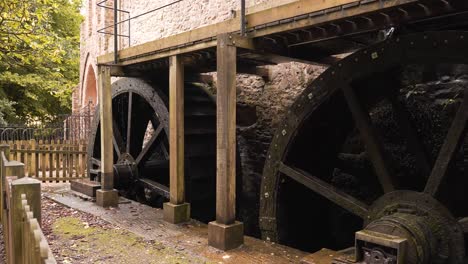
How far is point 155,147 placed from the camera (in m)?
7.27

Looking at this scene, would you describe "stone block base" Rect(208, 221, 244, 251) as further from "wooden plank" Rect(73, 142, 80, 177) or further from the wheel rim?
"wooden plank" Rect(73, 142, 80, 177)

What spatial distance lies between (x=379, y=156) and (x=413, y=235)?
97cm

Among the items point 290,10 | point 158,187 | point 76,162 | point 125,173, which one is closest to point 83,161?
point 76,162

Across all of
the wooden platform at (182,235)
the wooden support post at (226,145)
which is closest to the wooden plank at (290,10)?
the wooden support post at (226,145)

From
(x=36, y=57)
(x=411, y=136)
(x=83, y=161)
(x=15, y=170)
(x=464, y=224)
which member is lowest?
(x=464, y=224)

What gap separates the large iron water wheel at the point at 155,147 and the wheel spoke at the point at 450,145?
3869 mm

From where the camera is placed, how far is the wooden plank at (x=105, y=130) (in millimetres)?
6219

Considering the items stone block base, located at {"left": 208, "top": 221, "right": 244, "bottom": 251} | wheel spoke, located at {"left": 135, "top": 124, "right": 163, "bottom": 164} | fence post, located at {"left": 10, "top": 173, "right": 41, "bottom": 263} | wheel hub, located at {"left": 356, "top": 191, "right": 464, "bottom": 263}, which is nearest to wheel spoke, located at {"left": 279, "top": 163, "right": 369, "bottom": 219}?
wheel hub, located at {"left": 356, "top": 191, "right": 464, "bottom": 263}

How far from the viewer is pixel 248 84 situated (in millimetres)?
7074

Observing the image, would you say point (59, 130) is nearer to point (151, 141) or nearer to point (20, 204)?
point (151, 141)

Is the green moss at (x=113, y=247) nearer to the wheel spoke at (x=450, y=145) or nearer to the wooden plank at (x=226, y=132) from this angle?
the wooden plank at (x=226, y=132)

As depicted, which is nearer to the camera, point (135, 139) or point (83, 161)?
point (135, 139)

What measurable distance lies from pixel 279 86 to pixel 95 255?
3.86m

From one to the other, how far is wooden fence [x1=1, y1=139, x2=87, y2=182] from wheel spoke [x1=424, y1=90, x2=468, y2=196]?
8520mm
